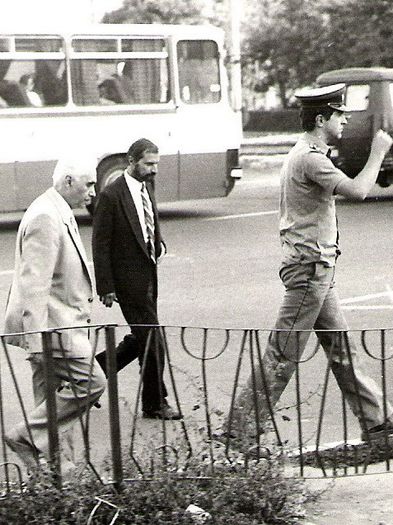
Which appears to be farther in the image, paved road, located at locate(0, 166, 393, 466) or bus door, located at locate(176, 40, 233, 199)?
bus door, located at locate(176, 40, 233, 199)

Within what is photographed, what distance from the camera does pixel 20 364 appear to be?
8.80 meters

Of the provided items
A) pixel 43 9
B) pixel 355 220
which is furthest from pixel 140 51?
pixel 43 9

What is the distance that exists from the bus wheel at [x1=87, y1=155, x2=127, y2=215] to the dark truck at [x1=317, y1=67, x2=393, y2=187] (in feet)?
11.9

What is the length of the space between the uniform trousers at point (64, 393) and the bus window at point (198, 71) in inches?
497

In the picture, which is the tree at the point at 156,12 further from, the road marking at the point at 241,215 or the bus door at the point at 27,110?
the bus door at the point at 27,110

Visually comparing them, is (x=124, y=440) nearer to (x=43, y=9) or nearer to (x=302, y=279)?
(x=302, y=279)

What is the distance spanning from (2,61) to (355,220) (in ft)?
17.1

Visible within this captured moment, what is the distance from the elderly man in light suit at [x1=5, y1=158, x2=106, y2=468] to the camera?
549 cm

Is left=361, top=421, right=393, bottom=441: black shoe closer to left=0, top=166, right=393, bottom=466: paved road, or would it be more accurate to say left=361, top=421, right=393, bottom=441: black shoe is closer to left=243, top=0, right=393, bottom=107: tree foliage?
left=0, top=166, right=393, bottom=466: paved road

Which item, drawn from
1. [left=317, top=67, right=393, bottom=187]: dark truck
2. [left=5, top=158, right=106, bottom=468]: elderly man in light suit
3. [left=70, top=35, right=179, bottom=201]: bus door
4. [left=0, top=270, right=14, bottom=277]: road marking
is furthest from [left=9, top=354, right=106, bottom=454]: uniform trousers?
[left=317, top=67, right=393, bottom=187]: dark truck

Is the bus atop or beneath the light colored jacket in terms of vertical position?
beneath

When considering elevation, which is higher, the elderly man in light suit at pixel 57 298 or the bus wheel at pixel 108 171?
the elderly man in light suit at pixel 57 298

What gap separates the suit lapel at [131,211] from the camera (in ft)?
24.1

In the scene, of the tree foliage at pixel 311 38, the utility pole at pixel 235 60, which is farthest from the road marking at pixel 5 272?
the tree foliage at pixel 311 38
